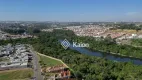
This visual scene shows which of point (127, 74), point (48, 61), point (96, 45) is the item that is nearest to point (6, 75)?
point (48, 61)

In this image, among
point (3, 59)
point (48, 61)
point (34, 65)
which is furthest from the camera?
point (3, 59)

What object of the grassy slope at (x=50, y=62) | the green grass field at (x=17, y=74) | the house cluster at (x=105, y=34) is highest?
the house cluster at (x=105, y=34)

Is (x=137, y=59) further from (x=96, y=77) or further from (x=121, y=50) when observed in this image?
(x=96, y=77)

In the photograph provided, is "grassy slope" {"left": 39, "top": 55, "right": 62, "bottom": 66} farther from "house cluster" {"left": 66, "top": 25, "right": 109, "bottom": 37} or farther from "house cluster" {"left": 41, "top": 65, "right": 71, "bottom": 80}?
"house cluster" {"left": 66, "top": 25, "right": 109, "bottom": 37}

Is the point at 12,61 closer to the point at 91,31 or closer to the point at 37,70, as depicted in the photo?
the point at 37,70

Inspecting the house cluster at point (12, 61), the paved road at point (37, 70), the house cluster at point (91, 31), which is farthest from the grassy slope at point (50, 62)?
the house cluster at point (91, 31)

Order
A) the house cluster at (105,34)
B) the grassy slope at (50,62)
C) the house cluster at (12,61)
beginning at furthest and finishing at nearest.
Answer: the house cluster at (105,34)
the grassy slope at (50,62)
the house cluster at (12,61)

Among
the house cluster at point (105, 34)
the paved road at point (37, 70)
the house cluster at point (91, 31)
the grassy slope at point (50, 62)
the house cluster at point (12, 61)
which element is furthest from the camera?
the house cluster at point (91, 31)

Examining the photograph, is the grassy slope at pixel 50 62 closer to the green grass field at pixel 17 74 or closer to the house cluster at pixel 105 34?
the green grass field at pixel 17 74

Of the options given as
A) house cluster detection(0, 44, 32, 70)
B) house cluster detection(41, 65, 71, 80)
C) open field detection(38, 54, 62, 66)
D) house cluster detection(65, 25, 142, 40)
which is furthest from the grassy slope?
house cluster detection(65, 25, 142, 40)
